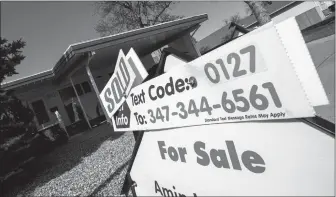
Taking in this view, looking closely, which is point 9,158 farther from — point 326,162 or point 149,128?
point 326,162

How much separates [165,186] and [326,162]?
1.51 metres

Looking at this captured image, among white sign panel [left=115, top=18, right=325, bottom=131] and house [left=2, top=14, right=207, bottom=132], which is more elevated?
house [left=2, top=14, right=207, bottom=132]

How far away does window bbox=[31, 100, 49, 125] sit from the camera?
13.8 m

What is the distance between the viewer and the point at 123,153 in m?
6.51

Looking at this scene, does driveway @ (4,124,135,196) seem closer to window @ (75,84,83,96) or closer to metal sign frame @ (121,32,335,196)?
metal sign frame @ (121,32,335,196)

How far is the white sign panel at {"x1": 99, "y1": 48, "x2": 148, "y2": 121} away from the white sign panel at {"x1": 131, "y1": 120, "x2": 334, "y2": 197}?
1.77ft

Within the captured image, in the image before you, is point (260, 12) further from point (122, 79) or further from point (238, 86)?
point (238, 86)

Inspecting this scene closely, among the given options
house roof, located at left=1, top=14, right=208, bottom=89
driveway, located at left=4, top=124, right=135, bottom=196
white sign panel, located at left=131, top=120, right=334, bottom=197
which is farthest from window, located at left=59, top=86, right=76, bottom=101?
white sign panel, located at left=131, top=120, right=334, bottom=197

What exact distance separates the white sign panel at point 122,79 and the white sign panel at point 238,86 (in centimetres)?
18

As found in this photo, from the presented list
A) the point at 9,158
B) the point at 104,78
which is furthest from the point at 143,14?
the point at 9,158

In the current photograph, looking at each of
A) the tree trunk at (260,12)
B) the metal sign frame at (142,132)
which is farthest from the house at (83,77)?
the metal sign frame at (142,132)

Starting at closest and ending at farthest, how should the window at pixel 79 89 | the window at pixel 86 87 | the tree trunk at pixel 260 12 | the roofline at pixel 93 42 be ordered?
the roofline at pixel 93 42 → the tree trunk at pixel 260 12 → the window at pixel 79 89 → the window at pixel 86 87

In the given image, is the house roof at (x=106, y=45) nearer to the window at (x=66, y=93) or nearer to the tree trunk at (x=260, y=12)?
the window at (x=66, y=93)

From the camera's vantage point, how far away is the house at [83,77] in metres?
10.6
